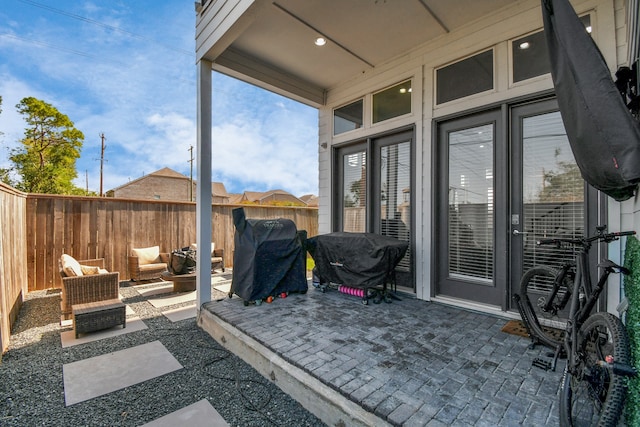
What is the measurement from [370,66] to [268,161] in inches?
1042

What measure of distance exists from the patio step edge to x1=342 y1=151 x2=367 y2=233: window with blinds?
249 cm

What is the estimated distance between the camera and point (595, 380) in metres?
1.29

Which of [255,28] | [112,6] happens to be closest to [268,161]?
[112,6]

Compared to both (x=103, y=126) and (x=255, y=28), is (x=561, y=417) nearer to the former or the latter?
(x=255, y=28)

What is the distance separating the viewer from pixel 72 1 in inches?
308

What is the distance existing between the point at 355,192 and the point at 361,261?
150cm

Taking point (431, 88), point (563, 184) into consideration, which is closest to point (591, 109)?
point (563, 184)

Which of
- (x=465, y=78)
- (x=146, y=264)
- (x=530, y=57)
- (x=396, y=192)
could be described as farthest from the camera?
(x=146, y=264)

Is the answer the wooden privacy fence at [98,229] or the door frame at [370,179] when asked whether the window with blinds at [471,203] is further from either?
the wooden privacy fence at [98,229]

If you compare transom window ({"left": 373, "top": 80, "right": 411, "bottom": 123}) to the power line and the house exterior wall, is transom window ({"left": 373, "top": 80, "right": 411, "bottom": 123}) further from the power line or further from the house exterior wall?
the power line

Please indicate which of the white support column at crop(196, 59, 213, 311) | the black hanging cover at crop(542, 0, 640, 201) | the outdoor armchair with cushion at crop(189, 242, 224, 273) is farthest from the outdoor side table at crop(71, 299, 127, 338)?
the black hanging cover at crop(542, 0, 640, 201)

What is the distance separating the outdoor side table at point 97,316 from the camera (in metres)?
3.12

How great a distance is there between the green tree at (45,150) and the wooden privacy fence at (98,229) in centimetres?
845

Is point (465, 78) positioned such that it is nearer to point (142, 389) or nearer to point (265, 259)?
point (265, 259)
